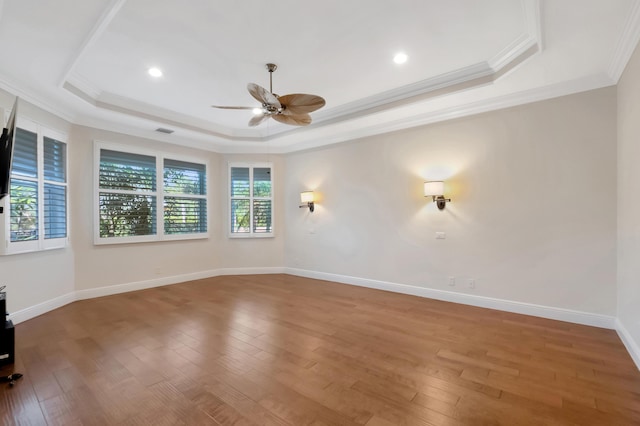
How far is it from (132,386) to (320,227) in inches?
165

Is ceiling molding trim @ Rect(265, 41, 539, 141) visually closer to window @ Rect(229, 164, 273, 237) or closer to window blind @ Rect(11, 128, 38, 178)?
window @ Rect(229, 164, 273, 237)

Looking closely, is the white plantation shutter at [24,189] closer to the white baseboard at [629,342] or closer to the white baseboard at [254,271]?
the white baseboard at [254,271]

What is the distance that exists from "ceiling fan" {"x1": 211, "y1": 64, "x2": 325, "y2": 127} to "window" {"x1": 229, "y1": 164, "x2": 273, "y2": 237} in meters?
2.99

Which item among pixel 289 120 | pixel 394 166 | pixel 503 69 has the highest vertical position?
pixel 503 69

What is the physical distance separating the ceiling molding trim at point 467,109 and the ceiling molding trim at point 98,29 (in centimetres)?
356

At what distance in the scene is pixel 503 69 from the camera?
10.8ft

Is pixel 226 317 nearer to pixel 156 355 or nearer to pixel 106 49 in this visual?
pixel 156 355

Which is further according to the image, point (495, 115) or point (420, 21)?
Result: point (495, 115)

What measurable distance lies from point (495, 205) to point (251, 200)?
15.4ft

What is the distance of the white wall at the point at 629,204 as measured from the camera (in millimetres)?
2582

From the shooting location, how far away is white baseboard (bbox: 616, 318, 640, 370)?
2504 mm

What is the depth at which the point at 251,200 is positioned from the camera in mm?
6609

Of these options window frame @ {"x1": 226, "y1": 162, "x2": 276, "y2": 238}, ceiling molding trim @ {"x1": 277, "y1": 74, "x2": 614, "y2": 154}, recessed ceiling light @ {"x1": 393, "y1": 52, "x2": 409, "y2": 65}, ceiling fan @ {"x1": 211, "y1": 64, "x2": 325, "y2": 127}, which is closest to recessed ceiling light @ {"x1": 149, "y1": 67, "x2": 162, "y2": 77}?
ceiling fan @ {"x1": 211, "y1": 64, "x2": 325, "y2": 127}

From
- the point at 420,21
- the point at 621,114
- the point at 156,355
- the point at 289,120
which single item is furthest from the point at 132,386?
the point at 621,114
